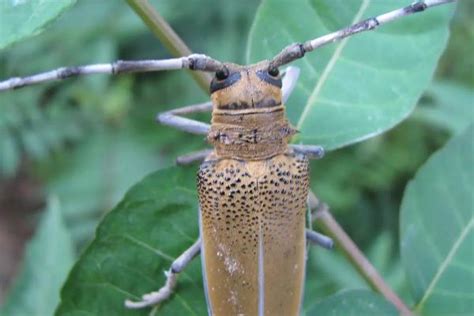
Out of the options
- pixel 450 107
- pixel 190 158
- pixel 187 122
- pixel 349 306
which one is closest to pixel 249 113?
pixel 190 158

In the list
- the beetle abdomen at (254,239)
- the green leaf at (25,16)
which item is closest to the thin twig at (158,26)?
the green leaf at (25,16)

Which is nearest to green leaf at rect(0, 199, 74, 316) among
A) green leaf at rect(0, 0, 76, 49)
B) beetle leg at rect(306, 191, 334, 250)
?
beetle leg at rect(306, 191, 334, 250)

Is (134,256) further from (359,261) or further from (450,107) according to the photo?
(450,107)

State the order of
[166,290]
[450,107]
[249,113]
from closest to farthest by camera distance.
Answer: [166,290] → [249,113] → [450,107]

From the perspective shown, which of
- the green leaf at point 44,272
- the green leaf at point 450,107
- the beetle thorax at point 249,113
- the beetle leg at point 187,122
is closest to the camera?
the beetle thorax at point 249,113

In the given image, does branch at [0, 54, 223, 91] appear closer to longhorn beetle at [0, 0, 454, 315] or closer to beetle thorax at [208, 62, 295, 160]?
longhorn beetle at [0, 0, 454, 315]

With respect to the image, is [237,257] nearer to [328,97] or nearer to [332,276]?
[328,97]

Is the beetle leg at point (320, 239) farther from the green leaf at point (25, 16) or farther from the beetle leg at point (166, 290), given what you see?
the green leaf at point (25, 16)
